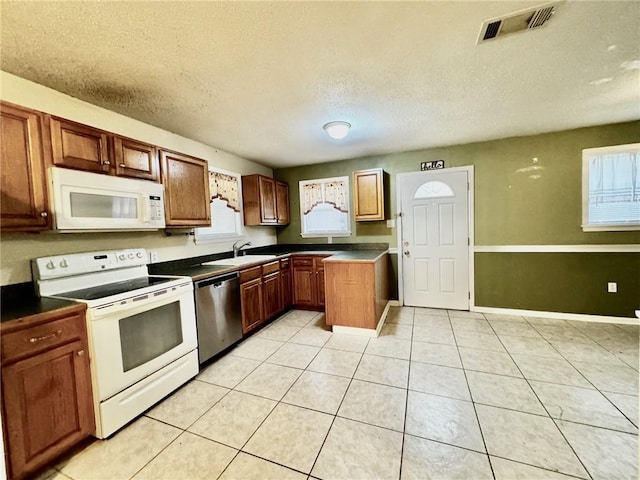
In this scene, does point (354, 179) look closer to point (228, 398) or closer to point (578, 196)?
point (578, 196)

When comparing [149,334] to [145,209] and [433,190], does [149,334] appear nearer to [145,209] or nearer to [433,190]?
[145,209]

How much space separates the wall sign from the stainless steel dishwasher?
308 cm

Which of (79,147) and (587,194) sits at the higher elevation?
(79,147)

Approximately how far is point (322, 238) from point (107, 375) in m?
3.33

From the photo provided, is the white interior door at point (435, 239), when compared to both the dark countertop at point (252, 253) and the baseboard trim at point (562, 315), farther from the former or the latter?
the dark countertop at point (252, 253)

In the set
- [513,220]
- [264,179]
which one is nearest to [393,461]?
[513,220]

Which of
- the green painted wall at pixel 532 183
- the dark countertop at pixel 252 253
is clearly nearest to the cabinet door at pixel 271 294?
the dark countertop at pixel 252 253

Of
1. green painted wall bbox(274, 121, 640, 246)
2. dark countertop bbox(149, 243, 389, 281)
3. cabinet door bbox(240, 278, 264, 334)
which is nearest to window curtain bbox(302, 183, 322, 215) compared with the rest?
dark countertop bbox(149, 243, 389, 281)

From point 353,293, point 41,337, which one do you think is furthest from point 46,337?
point 353,293

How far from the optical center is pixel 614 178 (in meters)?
3.07

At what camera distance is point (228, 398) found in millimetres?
2020

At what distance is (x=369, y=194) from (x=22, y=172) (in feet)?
11.3

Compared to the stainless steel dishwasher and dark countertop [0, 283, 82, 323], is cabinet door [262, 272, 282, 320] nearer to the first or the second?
the stainless steel dishwasher

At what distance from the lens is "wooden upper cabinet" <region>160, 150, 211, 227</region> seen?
2.47 metres
